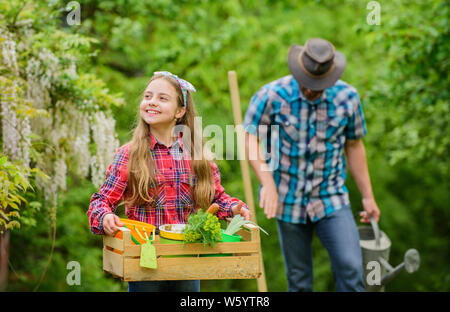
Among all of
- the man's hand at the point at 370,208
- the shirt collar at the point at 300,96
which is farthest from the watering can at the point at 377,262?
the shirt collar at the point at 300,96

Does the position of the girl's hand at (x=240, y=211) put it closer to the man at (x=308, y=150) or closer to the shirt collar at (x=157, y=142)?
the shirt collar at (x=157, y=142)

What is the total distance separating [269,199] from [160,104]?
1185mm

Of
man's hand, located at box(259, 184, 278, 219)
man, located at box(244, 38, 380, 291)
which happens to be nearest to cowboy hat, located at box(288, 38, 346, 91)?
man, located at box(244, 38, 380, 291)

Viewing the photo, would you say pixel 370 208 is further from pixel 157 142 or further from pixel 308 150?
pixel 157 142

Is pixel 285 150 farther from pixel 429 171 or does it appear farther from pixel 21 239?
pixel 429 171

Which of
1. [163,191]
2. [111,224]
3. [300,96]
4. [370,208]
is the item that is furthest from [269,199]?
[111,224]

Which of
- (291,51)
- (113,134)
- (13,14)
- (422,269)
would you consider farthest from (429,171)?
(13,14)

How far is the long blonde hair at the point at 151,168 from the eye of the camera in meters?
2.38

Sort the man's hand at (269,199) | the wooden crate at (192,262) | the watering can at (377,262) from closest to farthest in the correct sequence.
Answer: the wooden crate at (192,262), the man's hand at (269,199), the watering can at (377,262)

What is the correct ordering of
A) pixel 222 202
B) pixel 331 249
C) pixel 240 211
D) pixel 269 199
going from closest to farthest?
pixel 240 211 < pixel 222 202 < pixel 269 199 < pixel 331 249

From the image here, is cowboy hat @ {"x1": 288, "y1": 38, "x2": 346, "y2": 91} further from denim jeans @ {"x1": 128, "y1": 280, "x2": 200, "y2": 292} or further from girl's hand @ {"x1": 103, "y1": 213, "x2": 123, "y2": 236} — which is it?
girl's hand @ {"x1": 103, "y1": 213, "x2": 123, "y2": 236}

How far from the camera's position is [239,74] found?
738 centimetres

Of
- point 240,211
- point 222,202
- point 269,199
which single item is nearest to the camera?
point 240,211
